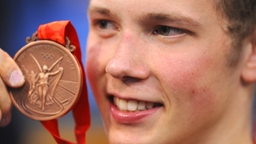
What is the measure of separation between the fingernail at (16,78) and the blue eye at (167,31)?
17.6 inches

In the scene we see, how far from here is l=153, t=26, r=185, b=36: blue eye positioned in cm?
120

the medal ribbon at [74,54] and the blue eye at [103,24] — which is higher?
the blue eye at [103,24]

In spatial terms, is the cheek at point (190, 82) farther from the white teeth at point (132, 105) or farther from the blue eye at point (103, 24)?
the blue eye at point (103, 24)

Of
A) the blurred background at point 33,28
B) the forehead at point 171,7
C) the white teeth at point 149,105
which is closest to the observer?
the forehead at point 171,7

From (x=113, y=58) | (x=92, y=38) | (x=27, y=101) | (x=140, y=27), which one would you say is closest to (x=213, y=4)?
(x=140, y=27)

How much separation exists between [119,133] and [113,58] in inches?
9.9

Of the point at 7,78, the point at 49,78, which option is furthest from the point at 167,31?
the point at 7,78

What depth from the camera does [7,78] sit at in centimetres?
122

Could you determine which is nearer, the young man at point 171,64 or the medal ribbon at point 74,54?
the young man at point 171,64

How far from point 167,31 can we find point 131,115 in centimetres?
29

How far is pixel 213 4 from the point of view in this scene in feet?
3.82

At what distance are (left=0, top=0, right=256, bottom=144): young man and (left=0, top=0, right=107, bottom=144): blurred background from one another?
86 centimetres

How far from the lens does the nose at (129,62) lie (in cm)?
116

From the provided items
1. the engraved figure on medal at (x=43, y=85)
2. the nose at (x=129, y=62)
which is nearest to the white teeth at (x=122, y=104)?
the nose at (x=129, y=62)
